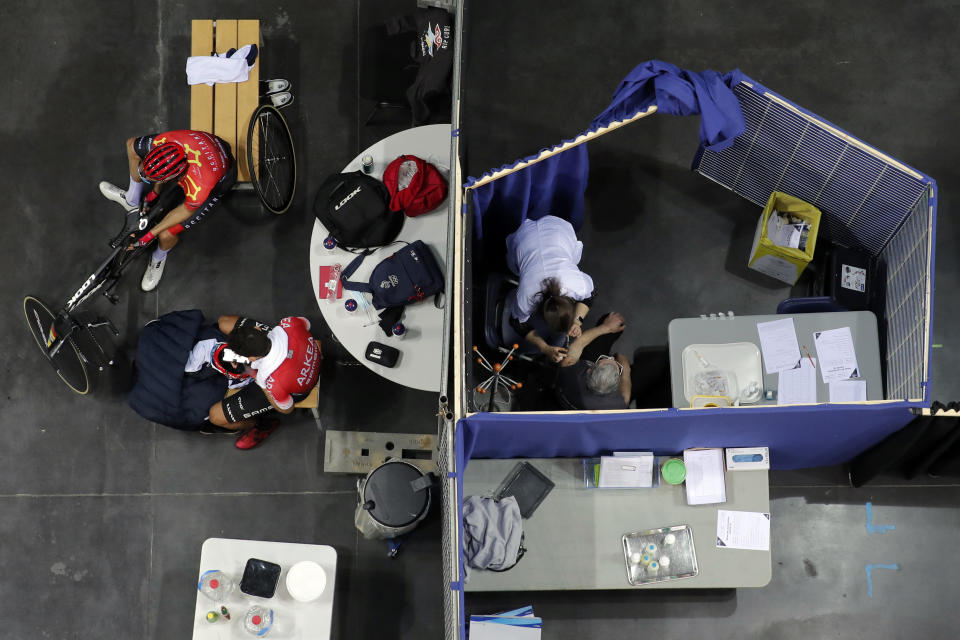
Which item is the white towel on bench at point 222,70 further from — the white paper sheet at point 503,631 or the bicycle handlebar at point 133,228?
the white paper sheet at point 503,631

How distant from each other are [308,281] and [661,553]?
273 cm

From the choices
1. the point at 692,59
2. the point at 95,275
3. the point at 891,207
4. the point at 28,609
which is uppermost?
the point at 692,59

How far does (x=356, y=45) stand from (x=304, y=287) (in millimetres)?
1746

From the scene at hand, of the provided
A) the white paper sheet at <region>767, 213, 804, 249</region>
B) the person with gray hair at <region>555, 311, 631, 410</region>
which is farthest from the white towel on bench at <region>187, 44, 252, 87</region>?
the white paper sheet at <region>767, 213, 804, 249</region>

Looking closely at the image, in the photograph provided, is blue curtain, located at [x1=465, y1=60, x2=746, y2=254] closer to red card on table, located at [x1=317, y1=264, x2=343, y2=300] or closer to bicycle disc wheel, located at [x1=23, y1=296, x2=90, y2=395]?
red card on table, located at [x1=317, y1=264, x2=343, y2=300]

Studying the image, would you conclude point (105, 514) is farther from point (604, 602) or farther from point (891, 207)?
point (891, 207)

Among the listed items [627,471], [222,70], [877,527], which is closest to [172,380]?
[222,70]

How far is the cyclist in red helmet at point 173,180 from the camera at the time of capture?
4219 mm

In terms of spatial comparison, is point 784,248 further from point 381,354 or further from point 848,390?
point 381,354

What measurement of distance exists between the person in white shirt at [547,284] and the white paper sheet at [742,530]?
1.19m

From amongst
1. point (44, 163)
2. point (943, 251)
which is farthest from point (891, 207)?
point (44, 163)

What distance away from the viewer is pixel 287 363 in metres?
3.80

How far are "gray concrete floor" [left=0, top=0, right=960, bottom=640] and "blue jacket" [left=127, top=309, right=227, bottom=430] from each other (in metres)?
0.50

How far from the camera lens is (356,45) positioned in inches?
203
